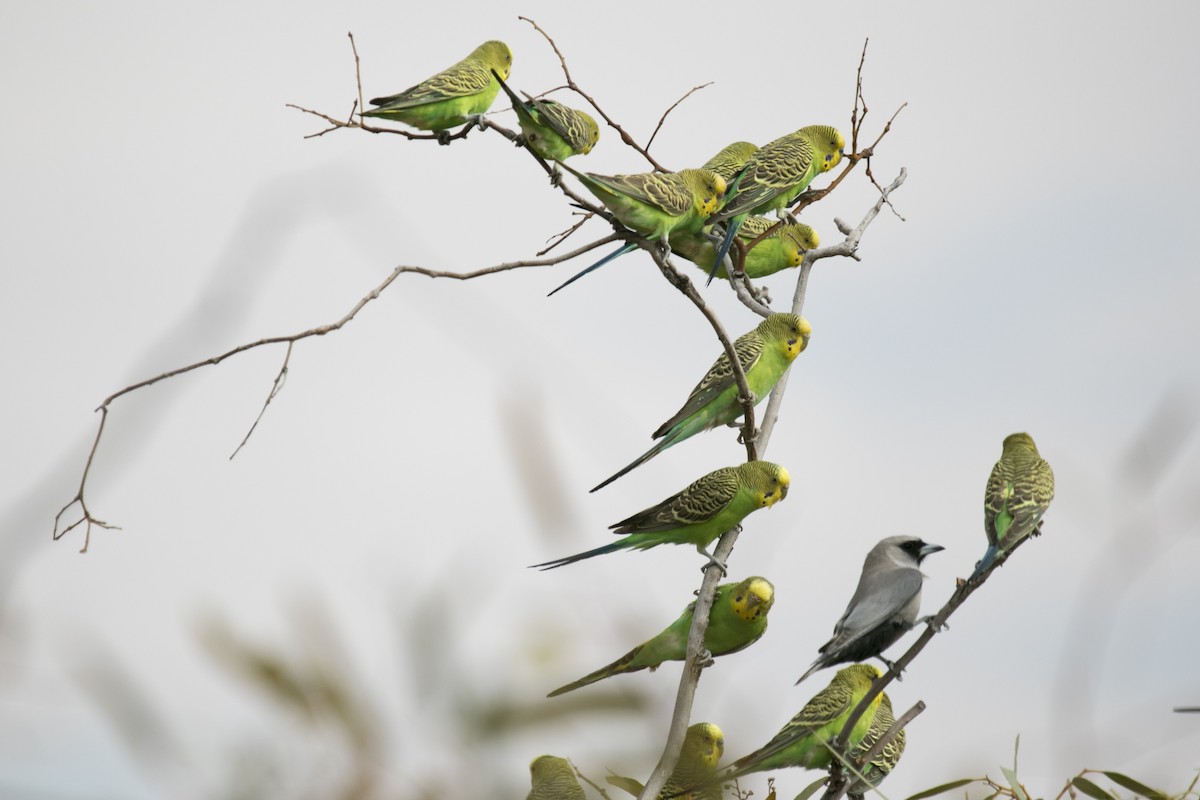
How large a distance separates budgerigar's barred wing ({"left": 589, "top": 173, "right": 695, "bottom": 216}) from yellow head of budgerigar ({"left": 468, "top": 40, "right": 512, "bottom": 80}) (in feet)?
6.74

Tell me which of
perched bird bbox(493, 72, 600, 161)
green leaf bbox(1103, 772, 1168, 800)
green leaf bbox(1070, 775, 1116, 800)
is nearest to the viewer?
green leaf bbox(1103, 772, 1168, 800)

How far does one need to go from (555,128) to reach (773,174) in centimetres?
155

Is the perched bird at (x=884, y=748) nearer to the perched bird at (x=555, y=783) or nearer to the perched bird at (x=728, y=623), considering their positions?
the perched bird at (x=728, y=623)

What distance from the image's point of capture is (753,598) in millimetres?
4570

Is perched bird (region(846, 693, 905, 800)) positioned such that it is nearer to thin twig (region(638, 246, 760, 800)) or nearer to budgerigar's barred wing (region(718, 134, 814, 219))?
thin twig (region(638, 246, 760, 800))

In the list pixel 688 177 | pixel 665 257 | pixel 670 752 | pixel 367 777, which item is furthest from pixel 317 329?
pixel 688 177

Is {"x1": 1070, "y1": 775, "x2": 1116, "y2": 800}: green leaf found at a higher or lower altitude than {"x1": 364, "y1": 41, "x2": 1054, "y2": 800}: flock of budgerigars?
lower

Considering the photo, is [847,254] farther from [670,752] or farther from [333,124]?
[670,752]

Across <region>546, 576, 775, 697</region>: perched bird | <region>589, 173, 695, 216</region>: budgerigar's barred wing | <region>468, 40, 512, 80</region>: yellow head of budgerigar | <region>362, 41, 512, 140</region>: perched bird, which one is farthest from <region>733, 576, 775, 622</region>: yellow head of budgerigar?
<region>468, 40, 512, 80</region>: yellow head of budgerigar

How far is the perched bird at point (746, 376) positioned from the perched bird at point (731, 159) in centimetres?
119

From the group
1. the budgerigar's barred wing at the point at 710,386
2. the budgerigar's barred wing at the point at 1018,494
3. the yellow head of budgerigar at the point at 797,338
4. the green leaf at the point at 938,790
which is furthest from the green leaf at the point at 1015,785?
the yellow head of budgerigar at the point at 797,338

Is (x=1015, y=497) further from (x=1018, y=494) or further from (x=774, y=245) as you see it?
(x=774, y=245)

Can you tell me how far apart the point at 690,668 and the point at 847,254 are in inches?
94.1

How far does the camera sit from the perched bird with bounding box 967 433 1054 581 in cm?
426
